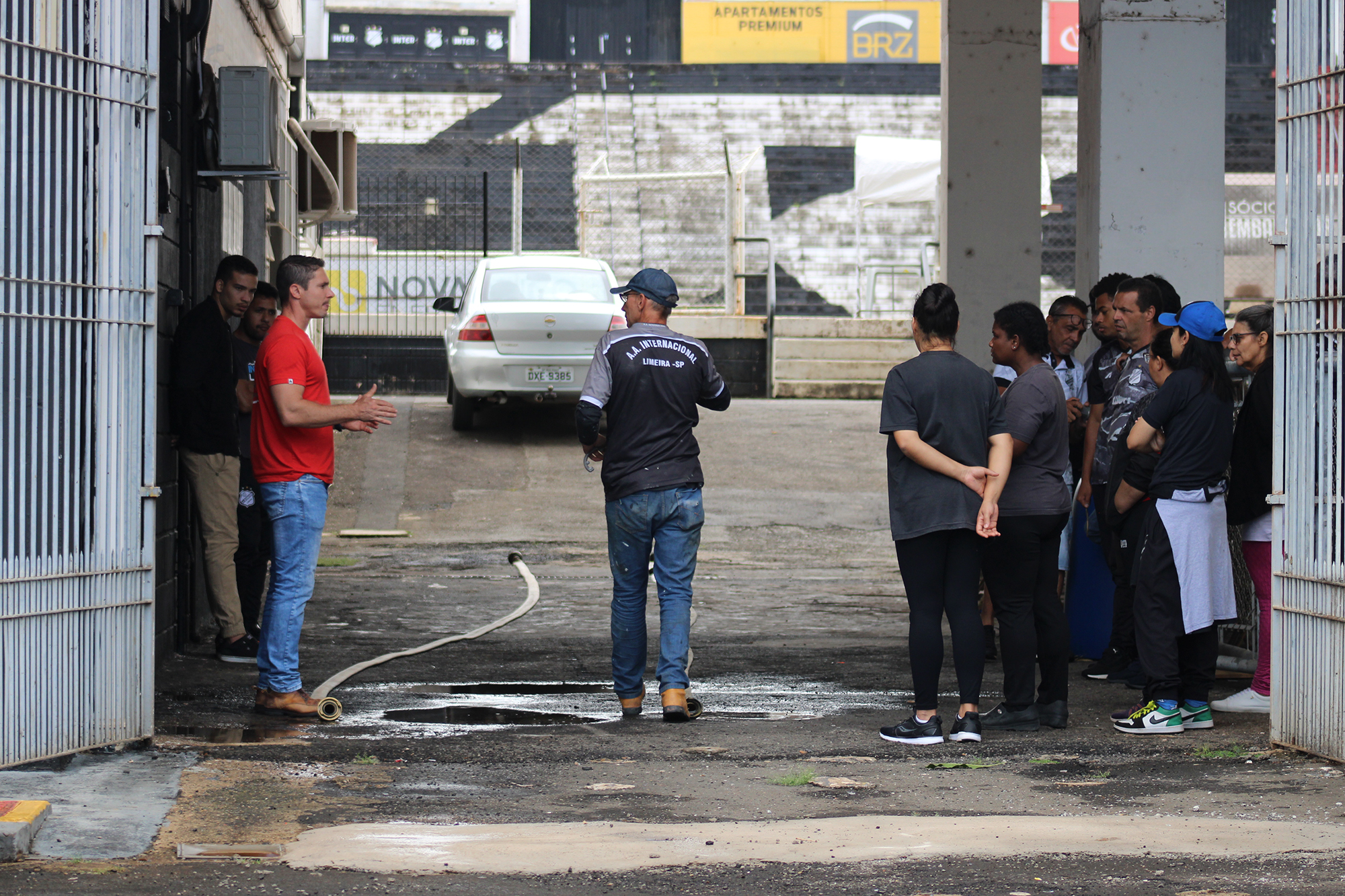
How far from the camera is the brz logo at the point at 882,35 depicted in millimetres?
39812

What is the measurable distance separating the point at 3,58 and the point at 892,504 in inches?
143

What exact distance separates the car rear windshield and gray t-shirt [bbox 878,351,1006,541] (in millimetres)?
9488

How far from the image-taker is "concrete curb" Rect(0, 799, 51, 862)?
419 centimetres

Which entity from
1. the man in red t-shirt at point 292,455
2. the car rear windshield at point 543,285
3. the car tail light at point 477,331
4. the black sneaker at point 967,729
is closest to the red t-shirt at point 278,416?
the man in red t-shirt at point 292,455

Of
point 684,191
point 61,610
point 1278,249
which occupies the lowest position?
point 61,610

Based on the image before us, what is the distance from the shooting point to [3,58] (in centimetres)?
506

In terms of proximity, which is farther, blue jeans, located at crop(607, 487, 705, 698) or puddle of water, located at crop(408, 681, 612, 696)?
puddle of water, located at crop(408, 681, 612, 696)

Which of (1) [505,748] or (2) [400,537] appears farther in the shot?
(2) [400,537]

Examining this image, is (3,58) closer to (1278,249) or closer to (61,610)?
(61,610)

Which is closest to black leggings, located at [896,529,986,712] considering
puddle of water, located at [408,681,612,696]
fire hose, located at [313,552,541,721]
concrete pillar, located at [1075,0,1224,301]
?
puddle of water, located at [408,681,612,696]

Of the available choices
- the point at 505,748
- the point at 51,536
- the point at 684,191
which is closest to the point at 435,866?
the point at 505,748

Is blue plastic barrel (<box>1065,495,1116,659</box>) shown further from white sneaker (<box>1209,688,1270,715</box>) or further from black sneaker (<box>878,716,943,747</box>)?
black sneaker (<box>878,716,943,747</box>)

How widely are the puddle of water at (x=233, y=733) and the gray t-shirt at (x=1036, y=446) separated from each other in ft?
9.91

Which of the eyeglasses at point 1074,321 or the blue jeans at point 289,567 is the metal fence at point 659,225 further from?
the blue jeans at point 289,567
